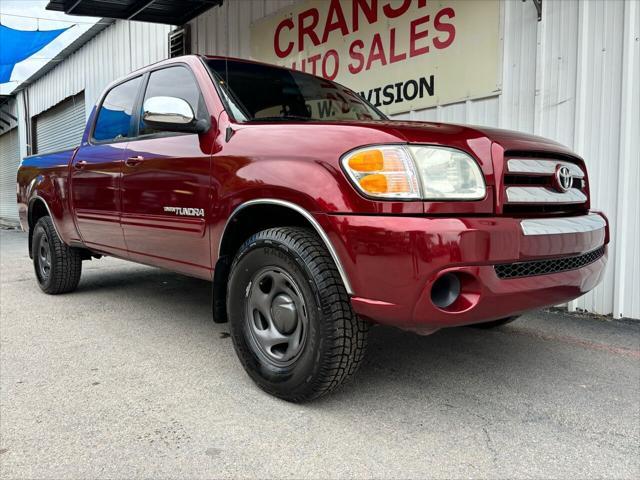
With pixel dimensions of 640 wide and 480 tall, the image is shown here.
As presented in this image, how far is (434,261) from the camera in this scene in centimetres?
191

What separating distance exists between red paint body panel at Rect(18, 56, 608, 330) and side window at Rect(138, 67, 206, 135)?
0.08m

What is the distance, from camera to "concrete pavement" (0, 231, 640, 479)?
1920 millimetres

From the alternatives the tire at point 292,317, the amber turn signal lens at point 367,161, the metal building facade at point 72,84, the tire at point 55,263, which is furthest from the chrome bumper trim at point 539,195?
the metal building facade at point 72,84

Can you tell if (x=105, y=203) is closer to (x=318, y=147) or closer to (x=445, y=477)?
(x=318, y=147)

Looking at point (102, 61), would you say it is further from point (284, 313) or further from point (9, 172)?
point (284, 313)

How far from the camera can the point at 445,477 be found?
183cm

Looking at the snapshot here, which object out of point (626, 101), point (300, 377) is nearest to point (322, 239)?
point (300, 377)

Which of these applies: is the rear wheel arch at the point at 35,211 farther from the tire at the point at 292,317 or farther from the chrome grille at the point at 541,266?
the chrome grille at the point at 541,266

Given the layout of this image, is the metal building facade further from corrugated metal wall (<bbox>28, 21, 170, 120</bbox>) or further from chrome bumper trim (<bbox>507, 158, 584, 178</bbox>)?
chrome bumper trim (<bbox>507, 158, 584, 178</bbox>)

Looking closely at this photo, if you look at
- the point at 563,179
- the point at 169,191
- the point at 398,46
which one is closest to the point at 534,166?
the point at 563,179

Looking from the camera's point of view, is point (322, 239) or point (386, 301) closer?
point (386, 301)

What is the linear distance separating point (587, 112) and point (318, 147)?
2920 millimetres

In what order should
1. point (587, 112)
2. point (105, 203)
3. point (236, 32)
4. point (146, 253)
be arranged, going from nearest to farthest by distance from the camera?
point (146, 253)
point (105, 203)
point (587, 112)
point (236, 32)

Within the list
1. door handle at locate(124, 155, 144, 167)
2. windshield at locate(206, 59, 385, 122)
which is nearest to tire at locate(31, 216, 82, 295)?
door handle at locate(124, 155, 144, 167)
